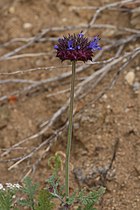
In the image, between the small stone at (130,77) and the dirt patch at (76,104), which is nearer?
the dirt patch at (76,104)

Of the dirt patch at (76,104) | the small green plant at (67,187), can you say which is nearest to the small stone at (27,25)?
the dirt patch at (76,104)

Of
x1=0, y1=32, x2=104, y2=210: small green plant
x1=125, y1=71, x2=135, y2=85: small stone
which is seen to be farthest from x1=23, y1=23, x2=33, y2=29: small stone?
x1=0, y1=32, x2=104, y2=210: small green plant

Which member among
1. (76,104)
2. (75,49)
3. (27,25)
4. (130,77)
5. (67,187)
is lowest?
(67,187)

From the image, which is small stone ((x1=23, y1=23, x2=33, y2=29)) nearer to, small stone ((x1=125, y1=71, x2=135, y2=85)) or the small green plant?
small stone ((x1=125, y1=71, x2=135, y2=85))

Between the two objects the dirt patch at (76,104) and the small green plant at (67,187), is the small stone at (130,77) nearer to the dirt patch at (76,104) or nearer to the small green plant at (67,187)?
the dirt patch at (76,104)

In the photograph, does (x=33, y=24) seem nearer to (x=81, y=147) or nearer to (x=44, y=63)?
(x=44, y=63)

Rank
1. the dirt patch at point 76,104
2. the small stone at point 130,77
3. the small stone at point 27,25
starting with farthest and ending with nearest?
the small stone at point 27,25
the small stone at point 130,77
the dirt patch at point 76,104

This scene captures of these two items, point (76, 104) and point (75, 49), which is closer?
point (75, 49)

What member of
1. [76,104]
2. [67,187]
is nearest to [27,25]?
[76,104]

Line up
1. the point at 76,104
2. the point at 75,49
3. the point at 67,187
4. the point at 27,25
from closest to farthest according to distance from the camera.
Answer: the point at 75,49 < the point at 67,187 < the point at 76,104 < the point at 27,25

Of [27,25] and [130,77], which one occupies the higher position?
[27,25]

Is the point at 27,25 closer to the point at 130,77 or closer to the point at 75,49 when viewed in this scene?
the point at 130,77

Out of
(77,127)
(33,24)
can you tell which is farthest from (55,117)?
(33,24)

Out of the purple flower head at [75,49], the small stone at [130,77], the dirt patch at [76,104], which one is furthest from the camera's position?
the small stone at [130,77]
